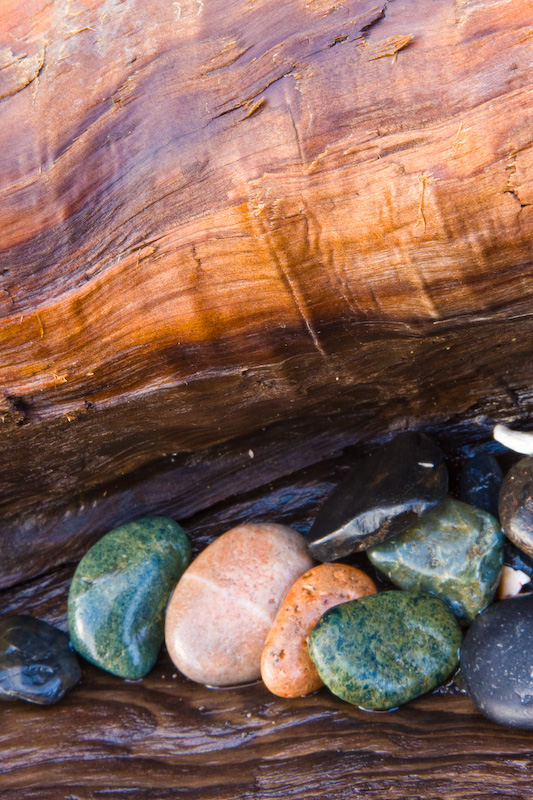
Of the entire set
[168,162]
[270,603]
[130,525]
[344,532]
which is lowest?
[270,603]

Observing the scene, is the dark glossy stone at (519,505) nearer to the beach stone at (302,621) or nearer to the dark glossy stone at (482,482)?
the dark glossy stone at (482,482)

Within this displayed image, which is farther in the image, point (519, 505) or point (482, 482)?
point (482, 482)

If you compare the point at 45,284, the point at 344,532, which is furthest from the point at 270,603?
the point at 45,284

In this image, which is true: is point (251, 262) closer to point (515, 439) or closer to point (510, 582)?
point (515, 439)

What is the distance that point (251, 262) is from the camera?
6.48 ft

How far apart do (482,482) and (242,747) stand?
1486mm

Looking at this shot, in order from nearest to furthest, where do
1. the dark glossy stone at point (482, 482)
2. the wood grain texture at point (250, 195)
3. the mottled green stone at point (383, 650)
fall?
the wood grain texture at point (250, 195) < the mottled green stone at point (383, 650) < the dark glossy stone at point (482, 482)

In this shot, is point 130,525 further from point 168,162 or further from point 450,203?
point 450,203

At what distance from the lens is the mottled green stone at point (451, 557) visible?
2426 millimetres

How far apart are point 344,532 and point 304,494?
2.10ft

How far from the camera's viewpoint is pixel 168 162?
1.93 metres

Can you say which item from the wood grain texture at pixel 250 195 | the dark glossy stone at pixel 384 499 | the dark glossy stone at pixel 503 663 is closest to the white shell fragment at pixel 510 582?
the dark glossy stone at pixel 503 663

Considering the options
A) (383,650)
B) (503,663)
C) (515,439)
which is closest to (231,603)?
(383,650)

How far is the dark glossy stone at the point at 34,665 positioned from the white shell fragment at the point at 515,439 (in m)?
2.15
